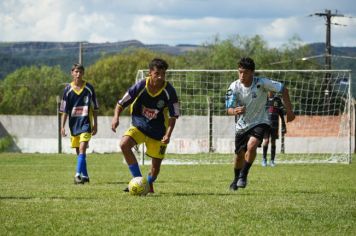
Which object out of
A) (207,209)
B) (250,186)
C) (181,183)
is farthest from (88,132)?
(207,209)

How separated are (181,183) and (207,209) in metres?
5.23

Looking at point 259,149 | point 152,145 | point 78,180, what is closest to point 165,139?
point 152,145

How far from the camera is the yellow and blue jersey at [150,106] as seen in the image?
1184 cm

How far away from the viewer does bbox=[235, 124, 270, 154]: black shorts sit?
1238 cm

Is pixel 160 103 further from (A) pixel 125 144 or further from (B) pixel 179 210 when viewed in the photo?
(B) pixel 179 210

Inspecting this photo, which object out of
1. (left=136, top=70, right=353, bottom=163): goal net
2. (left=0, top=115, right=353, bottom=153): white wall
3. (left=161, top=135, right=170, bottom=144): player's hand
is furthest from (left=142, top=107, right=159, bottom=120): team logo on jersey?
(left=0, top=115, right=353, bottom=153): white wall

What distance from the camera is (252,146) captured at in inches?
484

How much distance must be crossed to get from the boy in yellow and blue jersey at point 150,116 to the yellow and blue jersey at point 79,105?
3.23 metres

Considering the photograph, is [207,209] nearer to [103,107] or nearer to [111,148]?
[111,148]

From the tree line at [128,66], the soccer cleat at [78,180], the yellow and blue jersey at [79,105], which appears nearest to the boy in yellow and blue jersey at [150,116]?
the soccer cleat at [78,180]

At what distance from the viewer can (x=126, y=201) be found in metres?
10.5

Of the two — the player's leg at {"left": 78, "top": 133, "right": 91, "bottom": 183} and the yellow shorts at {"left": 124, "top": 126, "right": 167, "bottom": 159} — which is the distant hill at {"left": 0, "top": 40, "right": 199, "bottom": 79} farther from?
the yellow shorts at {"left": 124, "top": 126, "right": 167, "bottom": 159}

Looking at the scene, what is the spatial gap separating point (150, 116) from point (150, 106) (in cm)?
15

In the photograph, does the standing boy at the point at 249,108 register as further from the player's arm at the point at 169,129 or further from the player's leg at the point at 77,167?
the player's leg at the point at 77,167
